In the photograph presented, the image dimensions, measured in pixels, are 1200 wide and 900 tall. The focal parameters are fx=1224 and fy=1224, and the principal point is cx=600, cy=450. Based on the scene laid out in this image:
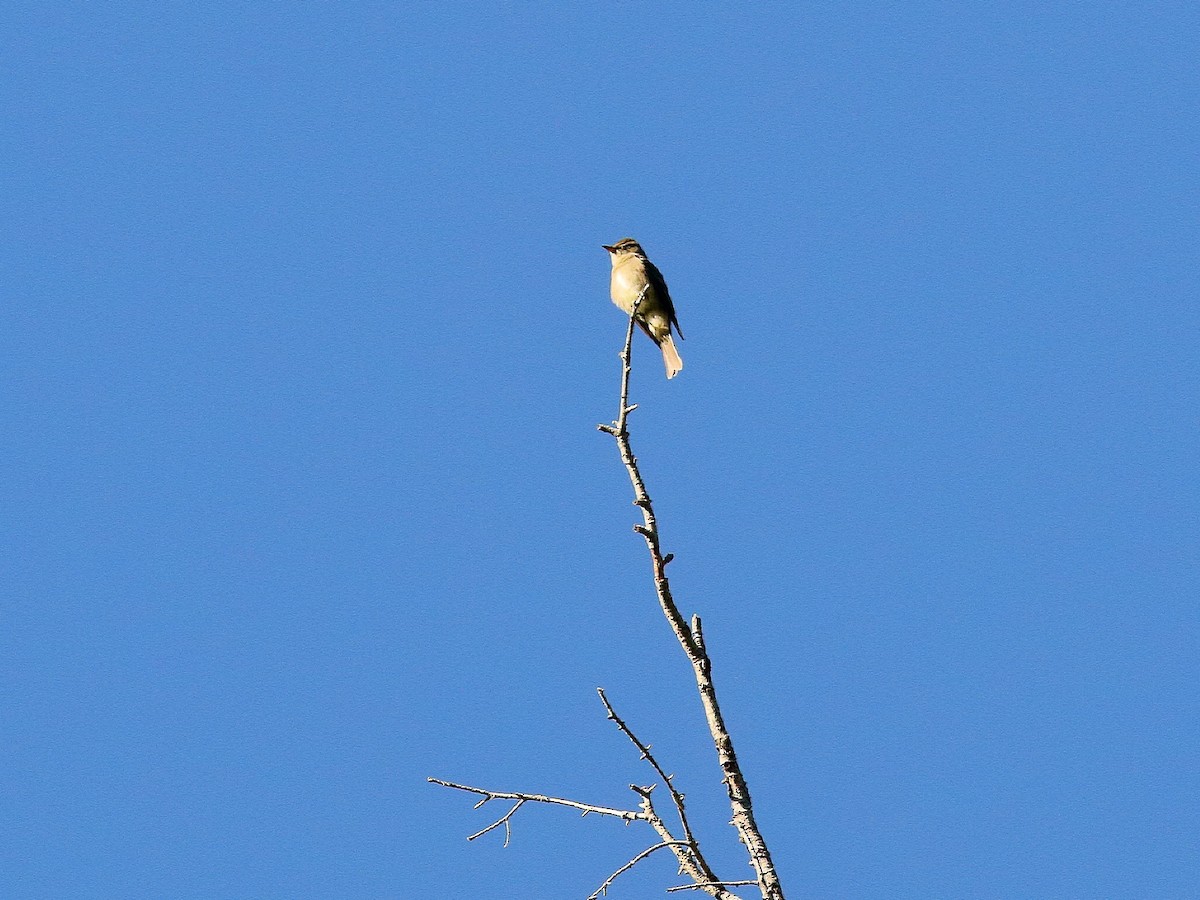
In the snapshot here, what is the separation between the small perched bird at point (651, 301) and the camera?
9664mm

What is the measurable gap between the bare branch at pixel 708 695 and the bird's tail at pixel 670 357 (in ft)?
18.9

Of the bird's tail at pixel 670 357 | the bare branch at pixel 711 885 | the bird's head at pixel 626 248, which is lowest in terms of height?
the bare branch at pixel 711 885

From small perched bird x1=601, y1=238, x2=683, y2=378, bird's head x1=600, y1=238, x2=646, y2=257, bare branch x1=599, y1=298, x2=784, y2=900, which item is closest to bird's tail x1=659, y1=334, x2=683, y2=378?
small perched bird x1=601, y1=238, x2=683, y2=378

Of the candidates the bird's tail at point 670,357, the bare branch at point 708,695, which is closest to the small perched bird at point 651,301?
the bird's tail at point 670,357

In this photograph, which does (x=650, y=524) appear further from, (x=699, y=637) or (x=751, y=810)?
(x=751, y=810)

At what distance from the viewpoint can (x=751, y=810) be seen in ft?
11.7

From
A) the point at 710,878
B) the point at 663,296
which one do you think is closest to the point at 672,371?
the point at 663,296

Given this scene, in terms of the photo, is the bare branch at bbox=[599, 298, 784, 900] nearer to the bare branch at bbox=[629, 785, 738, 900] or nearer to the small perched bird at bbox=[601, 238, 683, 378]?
the bare branch at bbox=[629, 785, 738, 900]

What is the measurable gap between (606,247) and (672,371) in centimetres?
150

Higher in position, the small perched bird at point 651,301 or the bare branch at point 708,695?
the small perched bird at point 651,301

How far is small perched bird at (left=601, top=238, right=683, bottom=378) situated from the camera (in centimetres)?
966

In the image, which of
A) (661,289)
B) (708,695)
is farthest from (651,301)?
(708,695)

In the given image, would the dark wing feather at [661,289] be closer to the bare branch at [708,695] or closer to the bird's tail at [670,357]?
the bird's tail at [670,357]

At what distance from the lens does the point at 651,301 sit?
9727mm
